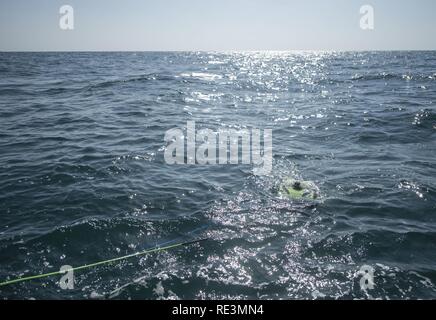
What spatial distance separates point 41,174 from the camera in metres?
11.2

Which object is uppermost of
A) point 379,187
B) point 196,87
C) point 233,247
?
point 196,87

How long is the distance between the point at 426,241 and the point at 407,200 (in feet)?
7.07

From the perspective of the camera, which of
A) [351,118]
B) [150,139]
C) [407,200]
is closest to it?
[407,200]

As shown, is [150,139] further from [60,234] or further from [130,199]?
[60,234]

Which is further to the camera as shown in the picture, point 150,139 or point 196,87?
point 196,87

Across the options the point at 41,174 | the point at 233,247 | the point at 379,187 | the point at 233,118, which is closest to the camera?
the point at 233,247

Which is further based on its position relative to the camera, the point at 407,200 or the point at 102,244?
the point at 407,200

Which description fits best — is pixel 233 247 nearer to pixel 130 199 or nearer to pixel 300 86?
pixel 130 199

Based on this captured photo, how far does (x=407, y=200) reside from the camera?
9.55m

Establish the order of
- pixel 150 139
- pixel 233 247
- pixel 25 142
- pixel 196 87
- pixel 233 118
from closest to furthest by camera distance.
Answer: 1. pixel 233 247
2. pixel 25 142
3. pixel 150 139
4. pixel 233 118
5. pixel 196 87

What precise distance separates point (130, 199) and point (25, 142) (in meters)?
7.72

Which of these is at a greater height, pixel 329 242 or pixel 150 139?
pixel 150 139

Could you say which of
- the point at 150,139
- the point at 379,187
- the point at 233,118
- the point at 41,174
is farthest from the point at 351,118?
the point at 41,174

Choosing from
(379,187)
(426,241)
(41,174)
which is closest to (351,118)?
(379,187)
